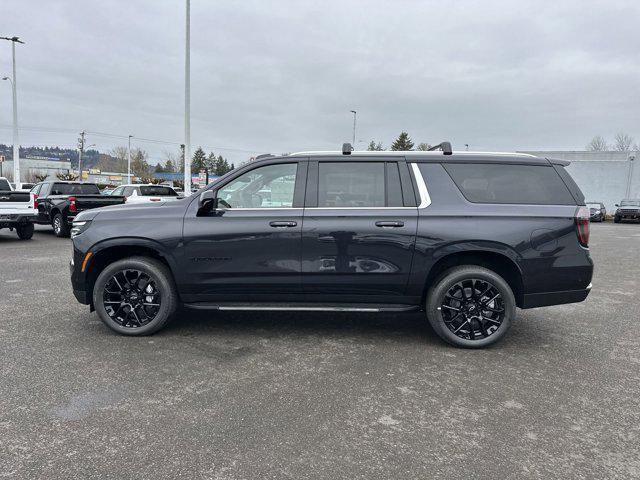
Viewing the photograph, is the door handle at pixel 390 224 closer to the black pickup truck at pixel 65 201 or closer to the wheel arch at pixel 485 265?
the wheel arch at pixel 485 265

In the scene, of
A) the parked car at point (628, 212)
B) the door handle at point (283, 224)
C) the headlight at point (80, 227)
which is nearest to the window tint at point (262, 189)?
the door handle at point (283, 224)

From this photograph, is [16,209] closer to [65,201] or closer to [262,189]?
[65,201]

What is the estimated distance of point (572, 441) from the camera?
2.88 m

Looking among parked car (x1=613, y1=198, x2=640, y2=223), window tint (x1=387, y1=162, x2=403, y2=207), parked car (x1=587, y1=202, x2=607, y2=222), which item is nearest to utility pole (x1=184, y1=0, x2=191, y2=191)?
window tint (x1=387, y1=162, x2=403, y2=207)

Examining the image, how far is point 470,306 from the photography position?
4.50 m

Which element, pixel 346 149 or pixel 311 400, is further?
pixel 346 149

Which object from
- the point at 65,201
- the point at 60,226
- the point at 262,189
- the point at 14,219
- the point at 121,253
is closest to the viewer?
the point at 262,189

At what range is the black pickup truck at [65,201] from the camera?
521 inches

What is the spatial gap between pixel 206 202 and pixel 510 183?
298cm

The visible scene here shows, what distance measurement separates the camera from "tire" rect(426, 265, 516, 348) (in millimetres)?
4398

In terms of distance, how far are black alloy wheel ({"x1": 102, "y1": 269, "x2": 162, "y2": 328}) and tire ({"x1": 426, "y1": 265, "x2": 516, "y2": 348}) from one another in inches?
110

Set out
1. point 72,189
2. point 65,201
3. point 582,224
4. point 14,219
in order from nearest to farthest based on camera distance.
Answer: point 582,224 < point 14,219 < point 65,201 < point 72,189

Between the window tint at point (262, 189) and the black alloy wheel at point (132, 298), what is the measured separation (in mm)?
1136

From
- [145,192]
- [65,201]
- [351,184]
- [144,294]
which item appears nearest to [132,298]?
[144,294]
